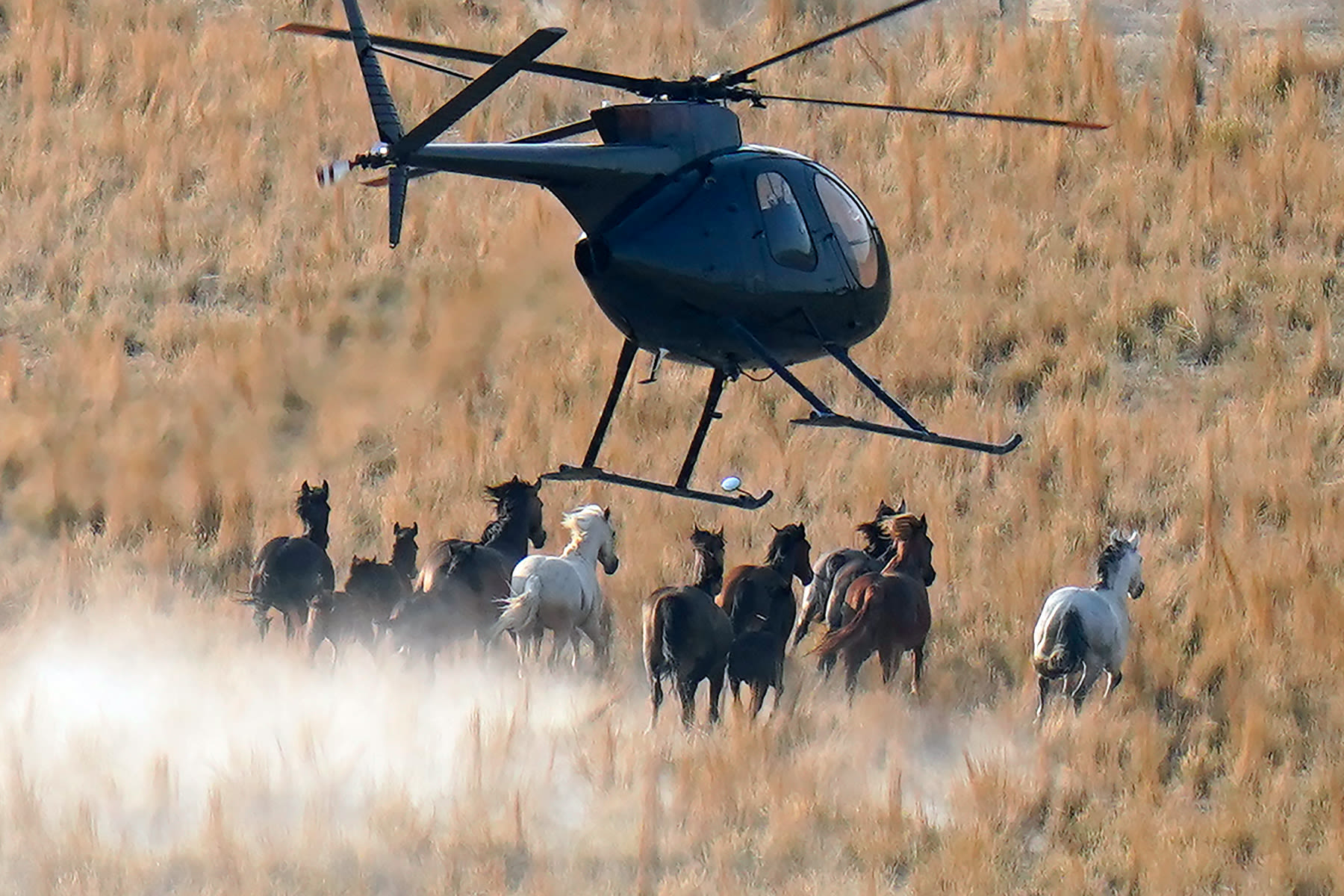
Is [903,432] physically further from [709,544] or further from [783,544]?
[783,544]

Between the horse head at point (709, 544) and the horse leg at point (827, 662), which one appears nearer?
the horse leg at point (827, 662)

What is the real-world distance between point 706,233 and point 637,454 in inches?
251

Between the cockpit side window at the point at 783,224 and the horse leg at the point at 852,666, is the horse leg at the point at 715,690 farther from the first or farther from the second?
the cockpit side window at the point at 783,224

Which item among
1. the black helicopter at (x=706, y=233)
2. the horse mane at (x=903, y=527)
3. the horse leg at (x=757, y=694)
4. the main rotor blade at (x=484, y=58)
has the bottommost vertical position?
the horse leg at (x=757, y=694)

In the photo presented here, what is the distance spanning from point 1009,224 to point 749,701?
336 inches

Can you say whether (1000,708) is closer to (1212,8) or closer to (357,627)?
(357,627)

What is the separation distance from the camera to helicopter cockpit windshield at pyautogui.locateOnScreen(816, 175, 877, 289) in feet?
38.8

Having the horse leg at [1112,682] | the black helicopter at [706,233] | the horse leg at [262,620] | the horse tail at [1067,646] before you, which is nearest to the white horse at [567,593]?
the black helicopter at [706,233]

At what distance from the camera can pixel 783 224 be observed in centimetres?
1166

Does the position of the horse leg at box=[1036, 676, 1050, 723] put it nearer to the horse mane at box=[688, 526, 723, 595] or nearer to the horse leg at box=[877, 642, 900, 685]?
the horse leg at box=[877, 642, 900, 685]

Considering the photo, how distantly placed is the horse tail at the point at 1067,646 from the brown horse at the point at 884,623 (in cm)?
83

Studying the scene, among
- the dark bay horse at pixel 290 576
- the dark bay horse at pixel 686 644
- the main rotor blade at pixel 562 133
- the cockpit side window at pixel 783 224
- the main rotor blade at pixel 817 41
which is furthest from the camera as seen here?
the dark bay horse at pixel 290 576

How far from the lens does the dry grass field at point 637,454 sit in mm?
11695

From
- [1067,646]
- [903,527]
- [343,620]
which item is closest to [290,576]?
[343,620]
